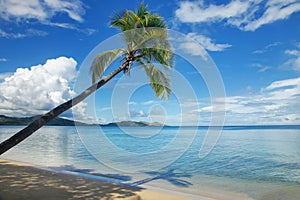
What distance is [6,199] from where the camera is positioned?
5289 millimetres

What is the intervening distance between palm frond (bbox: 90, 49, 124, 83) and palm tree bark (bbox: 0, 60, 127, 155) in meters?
0.52

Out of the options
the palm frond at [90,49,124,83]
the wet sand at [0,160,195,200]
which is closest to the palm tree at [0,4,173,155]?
the palm frond at [90,49,124,83]

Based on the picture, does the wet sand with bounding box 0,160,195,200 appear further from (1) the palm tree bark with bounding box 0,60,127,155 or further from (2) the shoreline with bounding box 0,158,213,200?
(1) the palm tree bark with bounding box 0,60,127,155

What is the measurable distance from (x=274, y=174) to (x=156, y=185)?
230 inches

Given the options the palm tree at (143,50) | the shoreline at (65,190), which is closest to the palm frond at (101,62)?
the palm tree at (143,50)

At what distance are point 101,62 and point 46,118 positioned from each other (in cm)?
215

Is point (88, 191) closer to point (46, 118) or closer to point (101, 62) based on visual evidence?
point (46, 118)

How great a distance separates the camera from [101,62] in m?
6.41

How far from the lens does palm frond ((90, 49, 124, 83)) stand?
6363mm

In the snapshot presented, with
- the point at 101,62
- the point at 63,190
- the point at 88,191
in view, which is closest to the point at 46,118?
the point at 101,62

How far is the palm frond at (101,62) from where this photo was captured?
6.36 m

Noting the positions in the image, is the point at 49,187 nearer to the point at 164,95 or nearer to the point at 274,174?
the point at 164,95

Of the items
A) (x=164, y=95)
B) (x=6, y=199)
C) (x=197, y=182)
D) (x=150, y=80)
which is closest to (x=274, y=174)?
(x=197, y=182)

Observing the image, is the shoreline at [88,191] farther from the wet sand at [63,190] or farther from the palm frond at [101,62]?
the palm frond at [101,62]
